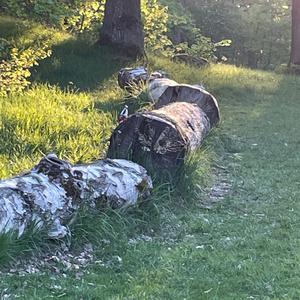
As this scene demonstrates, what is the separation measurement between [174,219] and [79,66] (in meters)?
6.41

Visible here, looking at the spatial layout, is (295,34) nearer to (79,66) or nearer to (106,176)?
(79,66)

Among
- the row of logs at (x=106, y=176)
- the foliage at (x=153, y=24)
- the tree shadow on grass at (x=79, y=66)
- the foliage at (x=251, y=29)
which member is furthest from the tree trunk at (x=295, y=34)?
the foliage at (x=251, y=29)

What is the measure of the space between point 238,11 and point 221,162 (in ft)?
78.3

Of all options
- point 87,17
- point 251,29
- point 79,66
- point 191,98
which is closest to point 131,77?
point 79,66

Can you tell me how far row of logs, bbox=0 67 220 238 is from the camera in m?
4.09

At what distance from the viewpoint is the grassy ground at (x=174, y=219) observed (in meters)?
3.80

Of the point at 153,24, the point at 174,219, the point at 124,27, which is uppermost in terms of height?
the point at 124,27

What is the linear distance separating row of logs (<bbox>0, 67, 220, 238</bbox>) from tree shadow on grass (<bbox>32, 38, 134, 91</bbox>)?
3.56 metres

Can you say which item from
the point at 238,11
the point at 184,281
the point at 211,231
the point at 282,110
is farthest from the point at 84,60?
the point at 238,11

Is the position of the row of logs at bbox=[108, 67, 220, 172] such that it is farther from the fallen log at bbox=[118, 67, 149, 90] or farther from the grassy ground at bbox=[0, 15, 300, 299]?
the fallen log at bbox=[118, 67, 149, 90]

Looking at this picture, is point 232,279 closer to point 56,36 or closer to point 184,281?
point 184,281

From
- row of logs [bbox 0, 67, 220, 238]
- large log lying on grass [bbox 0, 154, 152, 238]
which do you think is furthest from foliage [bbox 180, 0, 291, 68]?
large log lying on grass [bbox 0, 154, 152, 238]

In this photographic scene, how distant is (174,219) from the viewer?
17.1ft

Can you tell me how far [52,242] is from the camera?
13.7ft
